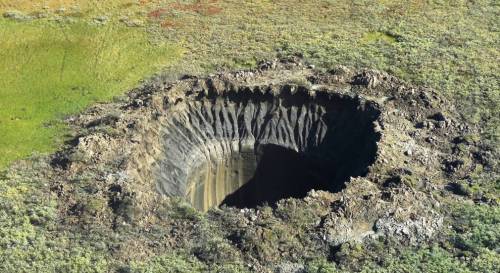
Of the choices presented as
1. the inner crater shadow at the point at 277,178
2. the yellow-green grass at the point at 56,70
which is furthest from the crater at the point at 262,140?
the yellow-green grass at the point at 56,70

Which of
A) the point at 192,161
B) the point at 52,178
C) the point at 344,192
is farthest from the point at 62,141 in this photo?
the point at 344,192

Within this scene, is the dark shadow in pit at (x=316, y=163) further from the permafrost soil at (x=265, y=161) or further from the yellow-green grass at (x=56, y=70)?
the yellow-green grass at (x=56, y=70)

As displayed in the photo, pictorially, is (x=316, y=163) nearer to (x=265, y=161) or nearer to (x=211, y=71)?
(x=265, y=161)

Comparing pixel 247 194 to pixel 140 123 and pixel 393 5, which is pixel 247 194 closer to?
pixel 140 123

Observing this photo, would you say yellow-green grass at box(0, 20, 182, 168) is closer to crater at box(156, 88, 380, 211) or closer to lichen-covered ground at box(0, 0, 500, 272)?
lichen-covered ground at box(0, 0, 500, 272)

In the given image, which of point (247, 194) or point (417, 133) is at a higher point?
point (417, 133)

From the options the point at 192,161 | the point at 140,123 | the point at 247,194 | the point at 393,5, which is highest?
the point at 393,5
